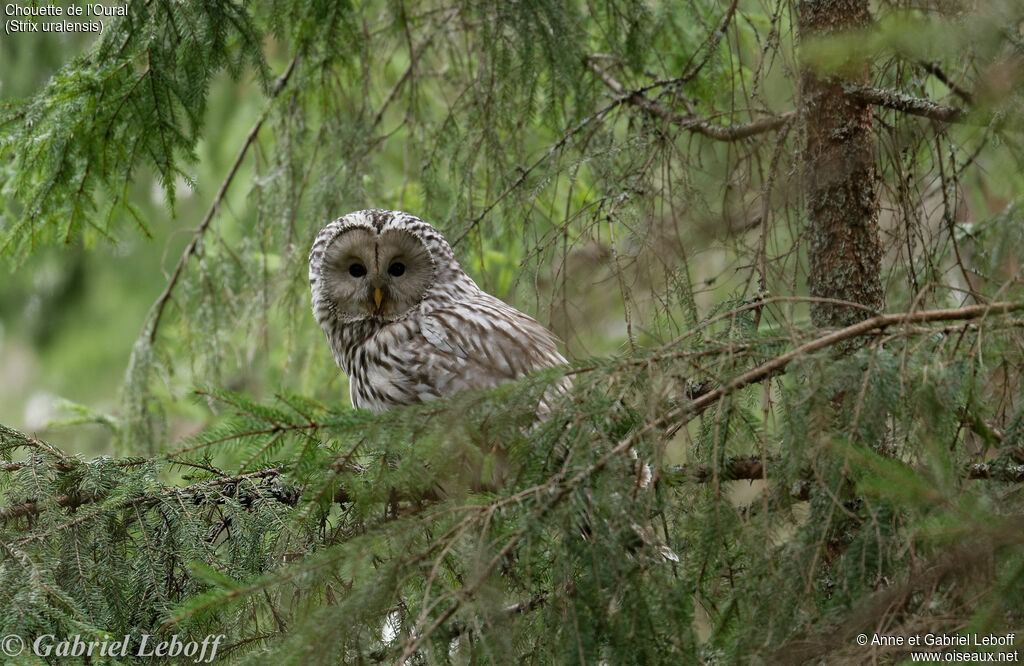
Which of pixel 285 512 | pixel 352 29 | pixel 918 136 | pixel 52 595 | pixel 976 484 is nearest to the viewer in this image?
pixel 976 484

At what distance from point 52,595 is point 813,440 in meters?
1.79

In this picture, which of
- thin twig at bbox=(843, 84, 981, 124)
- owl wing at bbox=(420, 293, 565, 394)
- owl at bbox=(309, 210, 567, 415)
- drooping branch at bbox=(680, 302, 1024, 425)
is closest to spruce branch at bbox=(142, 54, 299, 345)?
owl at bbox=(309, 210, 567, 415)

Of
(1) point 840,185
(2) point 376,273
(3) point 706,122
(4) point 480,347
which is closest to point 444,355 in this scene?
(4) point 480,347

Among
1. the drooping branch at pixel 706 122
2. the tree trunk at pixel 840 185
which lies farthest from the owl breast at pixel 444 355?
the tree trunk at pixel 840 185

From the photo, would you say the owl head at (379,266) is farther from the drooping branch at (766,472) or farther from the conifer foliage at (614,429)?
the drooping branch at (766,472)

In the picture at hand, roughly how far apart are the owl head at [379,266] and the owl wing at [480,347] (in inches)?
7.3

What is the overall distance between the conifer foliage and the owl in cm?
23

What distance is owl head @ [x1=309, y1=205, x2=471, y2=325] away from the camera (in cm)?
413

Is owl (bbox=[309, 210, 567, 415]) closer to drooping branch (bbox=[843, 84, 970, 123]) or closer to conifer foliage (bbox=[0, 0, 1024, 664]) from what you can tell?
conifer foliage (bbox=[0, 0, 1024, 664])

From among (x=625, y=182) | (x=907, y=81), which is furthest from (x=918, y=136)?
(x=625, y=182)

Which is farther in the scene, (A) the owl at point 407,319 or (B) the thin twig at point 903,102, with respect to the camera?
(A) the owl at point 407,319

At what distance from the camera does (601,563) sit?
2.00 m

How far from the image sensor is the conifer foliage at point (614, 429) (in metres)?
1.97

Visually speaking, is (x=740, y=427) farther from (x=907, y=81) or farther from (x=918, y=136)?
(x=907, y=81)
